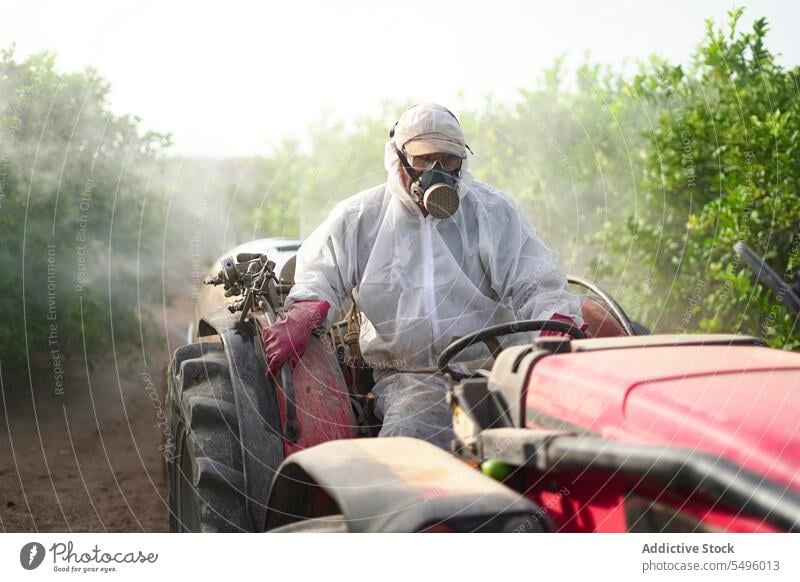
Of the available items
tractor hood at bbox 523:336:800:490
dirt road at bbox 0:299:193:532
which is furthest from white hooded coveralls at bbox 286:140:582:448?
dirt road at bbox 0:299:193:532

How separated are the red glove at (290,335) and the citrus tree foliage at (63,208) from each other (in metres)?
1.81

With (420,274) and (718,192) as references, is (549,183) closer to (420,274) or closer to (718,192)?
(718,192)

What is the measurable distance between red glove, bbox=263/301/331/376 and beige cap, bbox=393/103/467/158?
79cm

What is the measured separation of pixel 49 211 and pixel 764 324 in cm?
422

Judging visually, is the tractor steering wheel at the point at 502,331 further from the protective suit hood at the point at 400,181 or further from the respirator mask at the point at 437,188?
the protective suit hood at the point at 400,181

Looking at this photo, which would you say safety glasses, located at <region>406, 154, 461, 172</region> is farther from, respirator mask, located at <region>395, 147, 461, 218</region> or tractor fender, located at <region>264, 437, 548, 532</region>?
tractor fender, located at <region>264, 437, 548, 532</region>

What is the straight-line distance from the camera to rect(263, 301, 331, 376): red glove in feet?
12.0

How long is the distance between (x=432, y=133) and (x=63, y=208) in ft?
10.1

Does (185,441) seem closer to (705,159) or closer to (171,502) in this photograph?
(171,502)

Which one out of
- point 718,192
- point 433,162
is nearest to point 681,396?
point 433,162

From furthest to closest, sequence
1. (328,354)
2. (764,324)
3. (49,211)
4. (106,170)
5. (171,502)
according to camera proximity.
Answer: (106,170), (49,211), (764,324), (171,502), (328,354)

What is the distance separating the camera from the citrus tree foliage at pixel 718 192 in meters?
5.38
